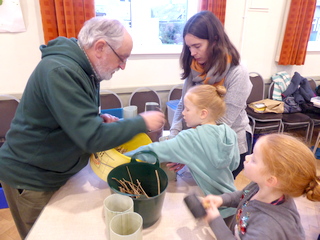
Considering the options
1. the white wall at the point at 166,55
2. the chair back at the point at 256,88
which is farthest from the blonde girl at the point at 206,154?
the chair back at the point at 256,88

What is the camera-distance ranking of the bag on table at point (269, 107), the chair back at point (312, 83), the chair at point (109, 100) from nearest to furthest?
the chair at point (109, 100) < the bag on table at point (269, 107) < the chair back at point (312, 83)

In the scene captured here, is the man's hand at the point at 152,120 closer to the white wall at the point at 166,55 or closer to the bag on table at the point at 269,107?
the white wall at the point at 166,55

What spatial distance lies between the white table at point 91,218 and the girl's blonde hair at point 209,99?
1.22 ft

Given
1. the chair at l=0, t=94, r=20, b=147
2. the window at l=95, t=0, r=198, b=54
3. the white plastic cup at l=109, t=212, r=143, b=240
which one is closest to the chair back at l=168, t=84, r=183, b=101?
the window at l=95, t=0, r=198, b=54

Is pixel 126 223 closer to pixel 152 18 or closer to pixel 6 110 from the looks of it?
pixel 6 110

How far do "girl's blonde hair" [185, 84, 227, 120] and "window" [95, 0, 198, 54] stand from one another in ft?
5.93

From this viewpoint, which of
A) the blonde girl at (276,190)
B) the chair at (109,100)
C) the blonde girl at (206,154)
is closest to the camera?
the blonde girl at (276,190)

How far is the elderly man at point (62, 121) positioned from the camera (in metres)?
0.80

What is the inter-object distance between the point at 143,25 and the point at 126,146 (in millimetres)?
2183

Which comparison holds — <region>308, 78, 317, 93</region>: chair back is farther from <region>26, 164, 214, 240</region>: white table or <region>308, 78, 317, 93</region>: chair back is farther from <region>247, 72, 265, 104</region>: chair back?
<region>26, 164, 214, 240</region>: white table

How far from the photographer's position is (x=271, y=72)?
3.45m

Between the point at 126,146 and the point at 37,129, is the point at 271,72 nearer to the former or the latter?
the point at 126,146

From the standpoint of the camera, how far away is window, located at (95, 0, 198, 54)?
2771 mm

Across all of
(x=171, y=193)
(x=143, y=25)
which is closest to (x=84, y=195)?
(x=171, y=193)
